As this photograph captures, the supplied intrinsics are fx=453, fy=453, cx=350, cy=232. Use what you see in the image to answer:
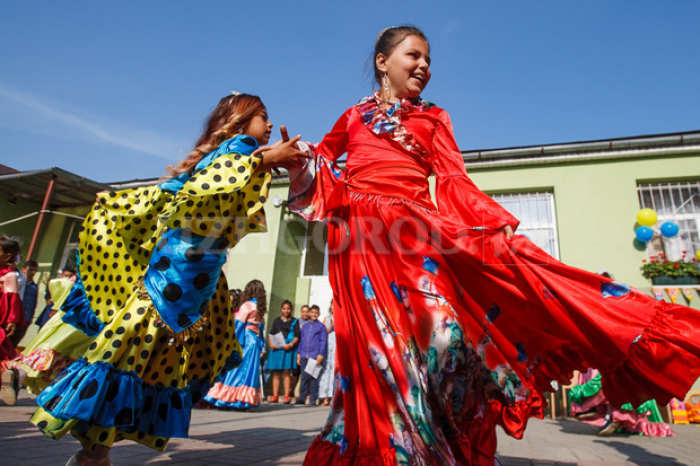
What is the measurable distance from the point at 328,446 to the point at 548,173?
10122 millimetres

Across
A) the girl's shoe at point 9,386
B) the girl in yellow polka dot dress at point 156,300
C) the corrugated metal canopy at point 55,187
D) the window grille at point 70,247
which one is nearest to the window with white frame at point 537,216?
the girl in yellow polka dot dress at point 156,300

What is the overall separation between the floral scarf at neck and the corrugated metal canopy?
10.6 m

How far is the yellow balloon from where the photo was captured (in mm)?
9086

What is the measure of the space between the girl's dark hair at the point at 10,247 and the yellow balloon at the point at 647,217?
34.7 ft

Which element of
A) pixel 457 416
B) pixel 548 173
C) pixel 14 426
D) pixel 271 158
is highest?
pixel 548 173

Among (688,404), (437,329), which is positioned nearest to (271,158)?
(437,329)

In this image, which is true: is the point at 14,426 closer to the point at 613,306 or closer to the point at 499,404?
the point at 499,404

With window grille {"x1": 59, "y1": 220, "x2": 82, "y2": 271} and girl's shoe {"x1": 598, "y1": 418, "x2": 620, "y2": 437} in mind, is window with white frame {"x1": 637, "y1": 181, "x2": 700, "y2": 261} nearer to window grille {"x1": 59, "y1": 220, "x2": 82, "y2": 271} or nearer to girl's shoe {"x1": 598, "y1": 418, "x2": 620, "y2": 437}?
girl's shoe {"x1": 598, "y1": 418, "x2": 620, "y2": 437}

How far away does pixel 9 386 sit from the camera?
4.78 metres

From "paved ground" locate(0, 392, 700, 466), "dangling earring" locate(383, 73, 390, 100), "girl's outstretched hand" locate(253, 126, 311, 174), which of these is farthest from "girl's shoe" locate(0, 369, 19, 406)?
"dangling earring" locate(383, 73, 390, 100)

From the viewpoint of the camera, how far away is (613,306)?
5.98 feet

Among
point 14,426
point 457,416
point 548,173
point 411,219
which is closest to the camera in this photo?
point 457,416

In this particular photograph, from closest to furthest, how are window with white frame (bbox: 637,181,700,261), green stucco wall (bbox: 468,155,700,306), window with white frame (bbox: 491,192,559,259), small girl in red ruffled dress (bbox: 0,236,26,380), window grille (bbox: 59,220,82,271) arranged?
small girl in red ruffled dress (bbox: 0,236,26,380) → window with white frame (bbox: 637,181,700,261) → green stucco wall (bbox: 468,155,700,306) → window with white frame (bbox: 491,192,559,259) → window grille (bbox: 59,220,82,271)

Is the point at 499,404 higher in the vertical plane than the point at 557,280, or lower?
lower
